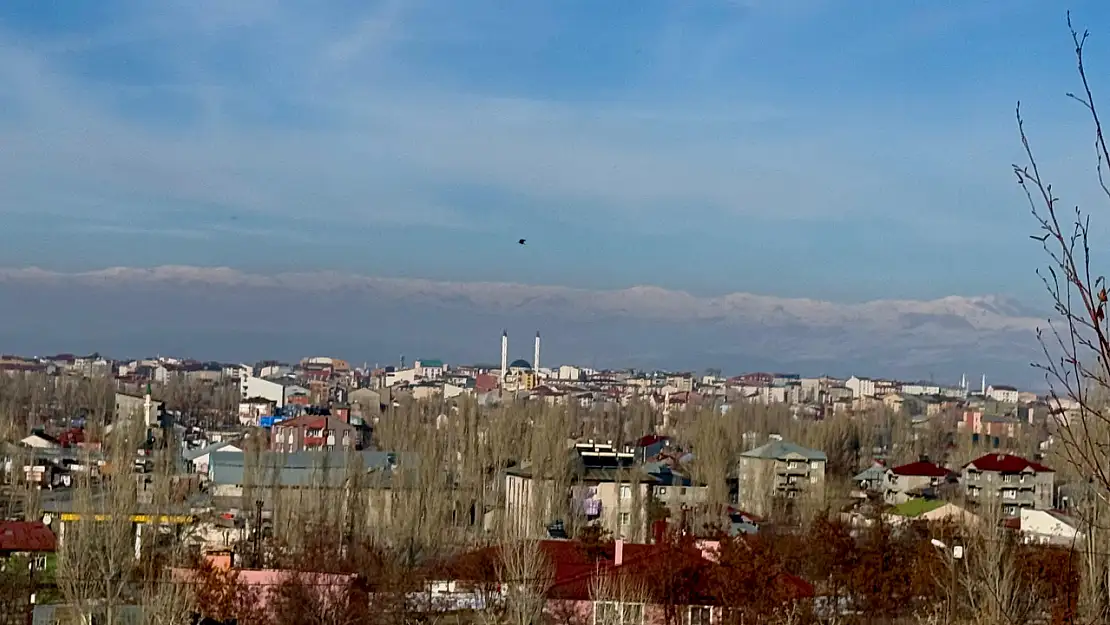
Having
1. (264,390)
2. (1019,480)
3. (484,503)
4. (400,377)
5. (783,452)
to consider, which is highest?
(400,377)

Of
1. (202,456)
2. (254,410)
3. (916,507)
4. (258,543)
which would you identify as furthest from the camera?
(254,410)

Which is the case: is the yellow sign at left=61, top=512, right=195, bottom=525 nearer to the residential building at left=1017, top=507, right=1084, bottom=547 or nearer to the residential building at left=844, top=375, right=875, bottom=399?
the residential building at left=1017, top=507, right=1084, bottom=547

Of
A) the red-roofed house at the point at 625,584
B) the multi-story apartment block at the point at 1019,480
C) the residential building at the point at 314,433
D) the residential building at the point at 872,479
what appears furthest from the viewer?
the residential building at the point at 314,433

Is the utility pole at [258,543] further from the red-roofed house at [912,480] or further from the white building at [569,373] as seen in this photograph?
the white building at [569,373]

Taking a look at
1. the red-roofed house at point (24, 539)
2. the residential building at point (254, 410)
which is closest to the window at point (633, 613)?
the red-roofed house at point (24, 539)

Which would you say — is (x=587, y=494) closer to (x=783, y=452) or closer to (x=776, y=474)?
(x=776, y=474)

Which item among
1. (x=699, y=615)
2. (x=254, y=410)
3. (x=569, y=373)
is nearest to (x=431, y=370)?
(x=569, y=373)

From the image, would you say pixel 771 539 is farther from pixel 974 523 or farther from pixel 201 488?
pixel 201 488
